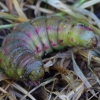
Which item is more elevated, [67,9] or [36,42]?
[67,9]

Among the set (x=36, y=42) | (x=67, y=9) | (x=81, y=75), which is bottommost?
(x=81, y=75)

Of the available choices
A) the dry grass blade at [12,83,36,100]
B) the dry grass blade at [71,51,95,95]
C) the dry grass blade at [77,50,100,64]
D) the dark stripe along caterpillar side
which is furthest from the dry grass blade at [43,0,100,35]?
the dry grass blade at [12,83,36,100]

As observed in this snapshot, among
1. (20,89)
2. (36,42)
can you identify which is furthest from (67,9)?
(20,89)

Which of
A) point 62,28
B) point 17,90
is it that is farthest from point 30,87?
point 62,28

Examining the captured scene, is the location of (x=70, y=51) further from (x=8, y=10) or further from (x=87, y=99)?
(x=8, y=10)

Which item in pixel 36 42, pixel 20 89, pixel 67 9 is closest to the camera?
pixel 20 89

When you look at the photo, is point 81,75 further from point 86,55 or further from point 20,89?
point 20,89

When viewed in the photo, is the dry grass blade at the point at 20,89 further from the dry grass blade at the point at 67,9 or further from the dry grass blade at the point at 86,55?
the dry grass blade at the point at 67,9

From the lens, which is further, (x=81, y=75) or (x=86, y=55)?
(x=86, y=55)

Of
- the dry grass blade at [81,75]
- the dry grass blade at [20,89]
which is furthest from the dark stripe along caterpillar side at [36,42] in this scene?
the dry grass blade at [81,75]
